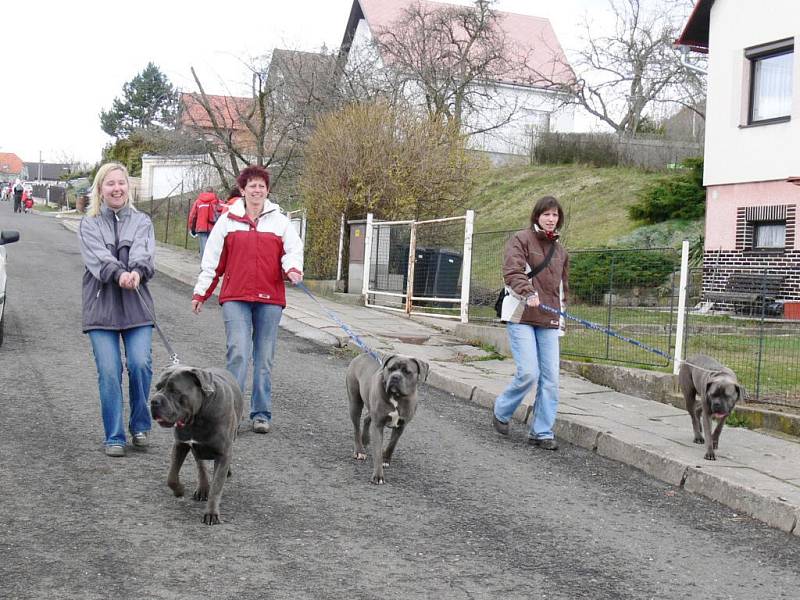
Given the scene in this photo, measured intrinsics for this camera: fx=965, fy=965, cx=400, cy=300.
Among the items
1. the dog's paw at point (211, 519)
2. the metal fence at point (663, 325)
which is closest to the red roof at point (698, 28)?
the metal fence at point (663, 325)

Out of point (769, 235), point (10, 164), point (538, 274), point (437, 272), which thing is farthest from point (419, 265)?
point (10, 164)

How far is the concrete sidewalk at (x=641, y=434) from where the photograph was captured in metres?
6.70

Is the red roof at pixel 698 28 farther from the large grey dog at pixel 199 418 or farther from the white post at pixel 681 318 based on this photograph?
the large grey dog at pixel 199 418

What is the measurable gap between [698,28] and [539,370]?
1616cm

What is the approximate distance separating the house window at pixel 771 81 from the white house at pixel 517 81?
1631 cm

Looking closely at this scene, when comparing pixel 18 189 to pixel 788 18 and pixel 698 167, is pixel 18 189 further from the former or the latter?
pixel 788 18

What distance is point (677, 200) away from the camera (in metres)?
23.3

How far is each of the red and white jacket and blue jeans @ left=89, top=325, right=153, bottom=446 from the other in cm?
77

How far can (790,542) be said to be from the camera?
6016 mm

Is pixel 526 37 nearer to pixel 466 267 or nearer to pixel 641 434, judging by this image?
pixel 466 267

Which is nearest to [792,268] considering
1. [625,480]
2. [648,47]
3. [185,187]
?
[625,480]

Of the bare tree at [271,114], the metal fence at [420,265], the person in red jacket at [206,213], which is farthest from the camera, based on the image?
the bare tree at [271,114]

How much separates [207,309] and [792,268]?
1090cm

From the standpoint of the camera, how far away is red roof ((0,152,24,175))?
523 feet
